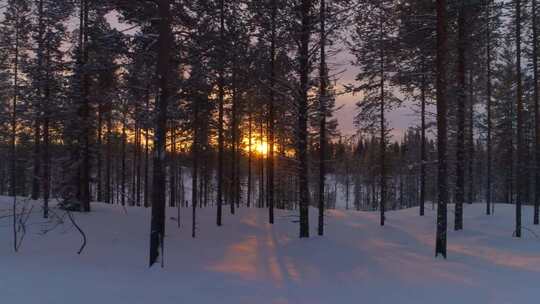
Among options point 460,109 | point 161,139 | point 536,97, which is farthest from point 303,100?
point 536,97

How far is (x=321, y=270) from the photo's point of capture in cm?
920

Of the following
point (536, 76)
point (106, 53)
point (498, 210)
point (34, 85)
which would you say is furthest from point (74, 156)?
point (498, 210)

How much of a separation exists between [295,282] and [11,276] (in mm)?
5360

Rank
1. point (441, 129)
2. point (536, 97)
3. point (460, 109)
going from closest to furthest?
point (441, 129) → point (460, 109) → point (536, 97)

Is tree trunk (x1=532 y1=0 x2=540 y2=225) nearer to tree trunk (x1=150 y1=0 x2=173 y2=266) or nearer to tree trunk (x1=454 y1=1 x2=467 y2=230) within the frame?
tree trunk (x1=454 y1=1 x2=467 y2=230)

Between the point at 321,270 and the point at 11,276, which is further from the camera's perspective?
the point at 321,270

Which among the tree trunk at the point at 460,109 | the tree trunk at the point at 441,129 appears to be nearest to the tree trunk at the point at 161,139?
the tree trunk at the point at 441,129

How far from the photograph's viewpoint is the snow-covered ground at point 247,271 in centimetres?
655

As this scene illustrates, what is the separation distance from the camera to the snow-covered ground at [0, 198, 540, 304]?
21.5 feet

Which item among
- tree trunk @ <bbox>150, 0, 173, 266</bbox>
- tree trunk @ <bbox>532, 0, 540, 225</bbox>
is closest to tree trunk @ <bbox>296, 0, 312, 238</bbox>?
tree trunk @ <bbox>150, 0, 173, 266</bbox>

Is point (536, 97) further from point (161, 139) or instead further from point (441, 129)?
point (161, 139)

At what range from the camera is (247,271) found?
8820 mm

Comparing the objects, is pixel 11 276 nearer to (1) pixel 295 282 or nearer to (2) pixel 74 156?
(1) pixel 295 282

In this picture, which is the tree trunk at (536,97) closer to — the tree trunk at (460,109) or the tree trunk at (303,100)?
the tree trunk at (460,109)
